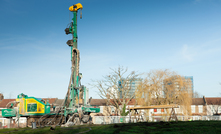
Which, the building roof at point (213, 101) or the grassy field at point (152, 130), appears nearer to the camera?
the grassy field at point (152, 130)

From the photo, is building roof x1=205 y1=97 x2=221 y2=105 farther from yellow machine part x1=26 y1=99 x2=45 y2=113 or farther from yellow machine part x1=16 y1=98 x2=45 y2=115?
yellow machine part x1=16 y1=98 x2=45 y2=115

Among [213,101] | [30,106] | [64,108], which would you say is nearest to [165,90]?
[64,108]

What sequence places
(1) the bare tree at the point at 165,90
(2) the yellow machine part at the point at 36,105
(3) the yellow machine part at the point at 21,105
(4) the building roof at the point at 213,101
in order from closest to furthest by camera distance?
(3) the yellow machine part at the point at 21,105 < (2) the yellow machine part at the point at 36,105 < (1) the bare tree at the point at 165,90 < (4) the building roof at the point at 213,101

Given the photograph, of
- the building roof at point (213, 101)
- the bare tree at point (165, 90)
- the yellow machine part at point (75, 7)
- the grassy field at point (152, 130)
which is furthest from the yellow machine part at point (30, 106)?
the building roof at point (213, 101)

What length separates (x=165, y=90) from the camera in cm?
3934

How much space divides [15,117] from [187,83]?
2852cm

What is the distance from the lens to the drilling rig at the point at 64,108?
26.7 m

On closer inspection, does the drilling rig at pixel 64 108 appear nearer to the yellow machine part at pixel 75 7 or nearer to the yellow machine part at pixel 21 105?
the yellow machine part at pixel 21 105

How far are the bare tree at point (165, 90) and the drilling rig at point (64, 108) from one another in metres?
14.0

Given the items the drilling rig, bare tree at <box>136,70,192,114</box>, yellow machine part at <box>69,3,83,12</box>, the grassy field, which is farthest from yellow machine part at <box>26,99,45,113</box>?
bare tree at <box>136,70,192,114</box>

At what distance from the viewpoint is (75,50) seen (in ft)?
99.0

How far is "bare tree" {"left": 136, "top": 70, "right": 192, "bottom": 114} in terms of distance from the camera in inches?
1516

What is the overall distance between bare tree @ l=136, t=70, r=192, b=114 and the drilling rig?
14.0 metres

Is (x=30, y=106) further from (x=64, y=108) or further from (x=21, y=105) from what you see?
(x=64, y=108)
